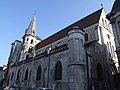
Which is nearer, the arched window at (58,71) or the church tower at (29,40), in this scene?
the arched window at (58,71)

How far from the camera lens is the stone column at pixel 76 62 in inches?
537

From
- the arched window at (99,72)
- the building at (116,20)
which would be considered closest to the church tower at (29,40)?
the arched window at (99,72)

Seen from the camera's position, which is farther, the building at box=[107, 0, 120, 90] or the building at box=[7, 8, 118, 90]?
the building at box=[107, 0, 120, 90]

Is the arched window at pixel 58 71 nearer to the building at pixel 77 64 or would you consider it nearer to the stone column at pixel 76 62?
the building at pixel 77 64

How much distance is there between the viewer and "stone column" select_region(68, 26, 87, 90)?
→ 1364 cm

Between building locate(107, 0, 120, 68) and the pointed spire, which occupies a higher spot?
the pointed spire

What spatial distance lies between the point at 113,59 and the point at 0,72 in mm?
42083

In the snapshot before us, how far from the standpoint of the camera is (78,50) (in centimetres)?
1529

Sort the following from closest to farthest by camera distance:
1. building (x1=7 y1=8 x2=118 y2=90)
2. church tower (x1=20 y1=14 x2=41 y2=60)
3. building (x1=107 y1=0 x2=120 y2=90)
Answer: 1. building (x1=7 y1=8 x2=118 y2=90)
2. building (x1=107 y1=0 x2=120 y2=90)
3. church tower (x1=20 y1=14 x2=41 y2=60)

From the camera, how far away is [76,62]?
1454 centimetres

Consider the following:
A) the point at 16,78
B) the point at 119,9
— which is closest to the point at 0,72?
the point at 16,78

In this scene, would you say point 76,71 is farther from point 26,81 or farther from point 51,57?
point 26,81

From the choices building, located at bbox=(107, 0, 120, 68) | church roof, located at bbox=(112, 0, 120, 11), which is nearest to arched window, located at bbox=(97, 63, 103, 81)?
building, located at bbox=(107, 0, 120, 68)

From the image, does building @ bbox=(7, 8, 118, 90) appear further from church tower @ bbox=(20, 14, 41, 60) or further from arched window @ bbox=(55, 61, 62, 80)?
church tower @ bbox=(20, 14, 41, 60)
